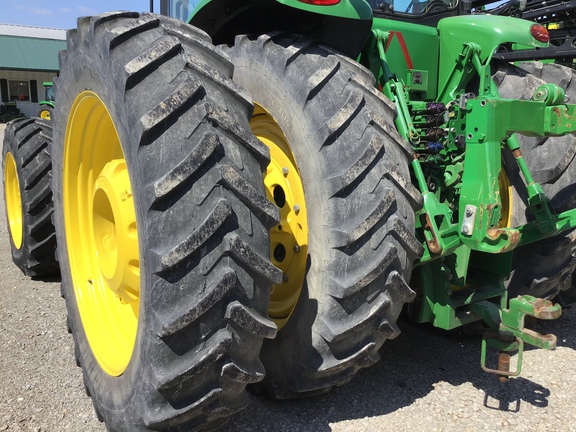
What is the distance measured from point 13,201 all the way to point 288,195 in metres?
3.64

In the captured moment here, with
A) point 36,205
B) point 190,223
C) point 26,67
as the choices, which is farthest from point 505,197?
point 26,67

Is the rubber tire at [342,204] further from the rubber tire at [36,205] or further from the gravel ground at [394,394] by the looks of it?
the rubber tire at [36,205]

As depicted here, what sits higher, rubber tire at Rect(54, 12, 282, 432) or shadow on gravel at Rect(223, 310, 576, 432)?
rubber tire at Rect(54, 12, 282, 432)

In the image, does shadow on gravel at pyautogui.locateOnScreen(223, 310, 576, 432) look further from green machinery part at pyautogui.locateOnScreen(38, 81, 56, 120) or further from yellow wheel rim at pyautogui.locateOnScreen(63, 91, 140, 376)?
green machinery part at pyautogui.locateOnScreen(38, 81, 56, 120)

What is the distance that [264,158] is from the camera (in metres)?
1.78

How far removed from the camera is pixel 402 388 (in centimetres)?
278

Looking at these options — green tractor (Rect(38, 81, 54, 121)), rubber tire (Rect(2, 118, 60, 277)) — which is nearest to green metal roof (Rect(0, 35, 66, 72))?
green tractor (Rect(38, 81, 54, 121))

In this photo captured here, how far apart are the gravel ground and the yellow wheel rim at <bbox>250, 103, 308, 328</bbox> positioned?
0.48 metres

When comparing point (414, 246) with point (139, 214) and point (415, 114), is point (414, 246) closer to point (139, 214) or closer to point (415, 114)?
point (415, 114)

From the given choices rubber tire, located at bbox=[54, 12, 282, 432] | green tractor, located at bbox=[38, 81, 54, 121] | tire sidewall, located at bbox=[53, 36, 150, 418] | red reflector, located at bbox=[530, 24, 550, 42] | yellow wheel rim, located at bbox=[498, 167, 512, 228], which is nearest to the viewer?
rubber tire, located at bbox=[54, 12, 282, 432]

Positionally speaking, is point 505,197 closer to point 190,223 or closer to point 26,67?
point 190,223

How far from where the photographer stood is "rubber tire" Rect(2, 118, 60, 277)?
4363mm

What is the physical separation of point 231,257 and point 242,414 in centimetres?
113

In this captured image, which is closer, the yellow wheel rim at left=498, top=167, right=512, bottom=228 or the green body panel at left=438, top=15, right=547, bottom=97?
the yellow wheel rim at left=498, top=167, right=512, bottom=228
